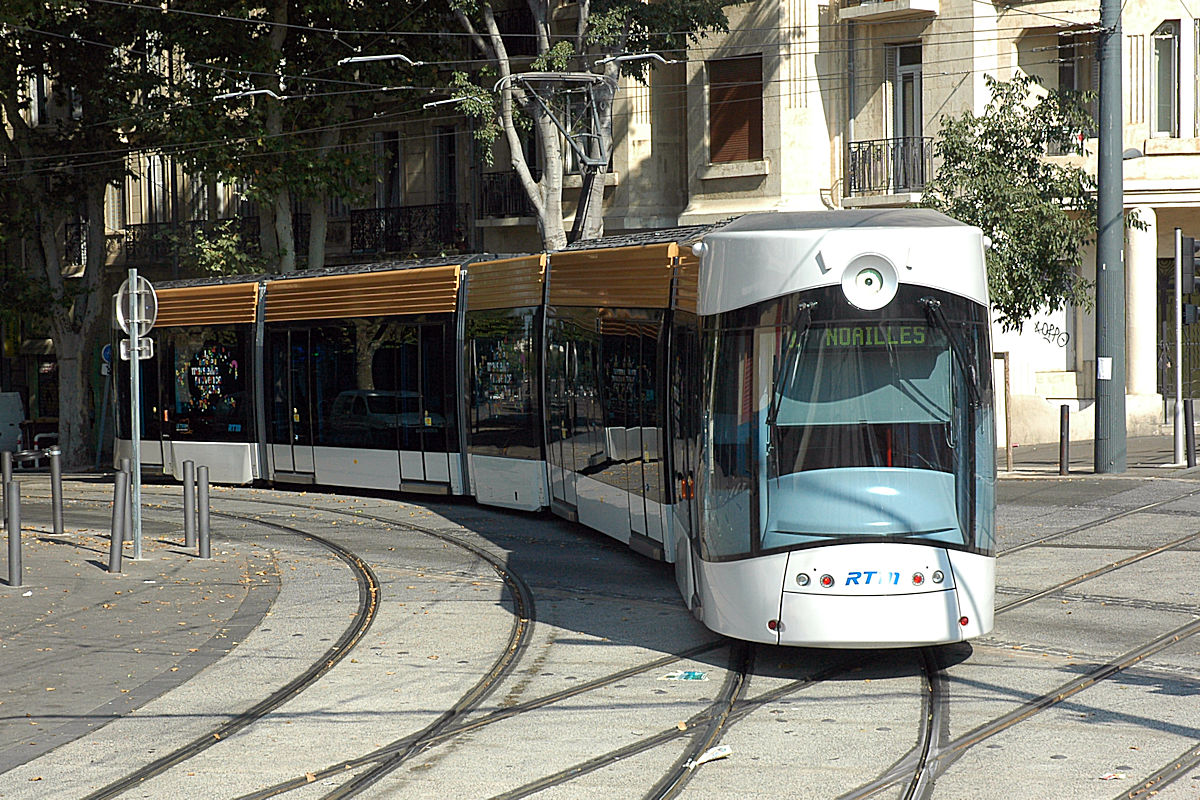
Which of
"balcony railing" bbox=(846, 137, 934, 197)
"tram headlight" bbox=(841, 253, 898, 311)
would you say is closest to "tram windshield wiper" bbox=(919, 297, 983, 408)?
"tram headlight" bbox=(841, 253, 898, 311)

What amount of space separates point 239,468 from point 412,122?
43.9 feet

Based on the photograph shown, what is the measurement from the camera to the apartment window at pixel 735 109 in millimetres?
28141

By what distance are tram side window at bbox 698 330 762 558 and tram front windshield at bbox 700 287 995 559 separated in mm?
15

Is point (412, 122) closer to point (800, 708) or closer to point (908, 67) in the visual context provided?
point (908, 67)

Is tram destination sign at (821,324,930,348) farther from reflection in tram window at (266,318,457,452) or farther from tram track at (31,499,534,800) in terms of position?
reflection in tram window at (266,318,457,452)

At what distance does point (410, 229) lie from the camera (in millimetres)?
33281

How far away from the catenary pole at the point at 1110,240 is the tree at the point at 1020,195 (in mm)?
693

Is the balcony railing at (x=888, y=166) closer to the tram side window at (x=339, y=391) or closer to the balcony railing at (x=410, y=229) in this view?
the balcony railing at (x=410, y=229)

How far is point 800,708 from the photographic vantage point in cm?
836

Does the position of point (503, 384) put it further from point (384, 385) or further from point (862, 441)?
point (862, 441)

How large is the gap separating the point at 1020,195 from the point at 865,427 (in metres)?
13.5

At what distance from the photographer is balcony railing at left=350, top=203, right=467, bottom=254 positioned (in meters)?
32.6

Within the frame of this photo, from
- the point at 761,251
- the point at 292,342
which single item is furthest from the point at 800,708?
the point at 292,342

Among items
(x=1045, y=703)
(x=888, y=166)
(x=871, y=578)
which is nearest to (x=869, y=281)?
(x=871, y=578)
